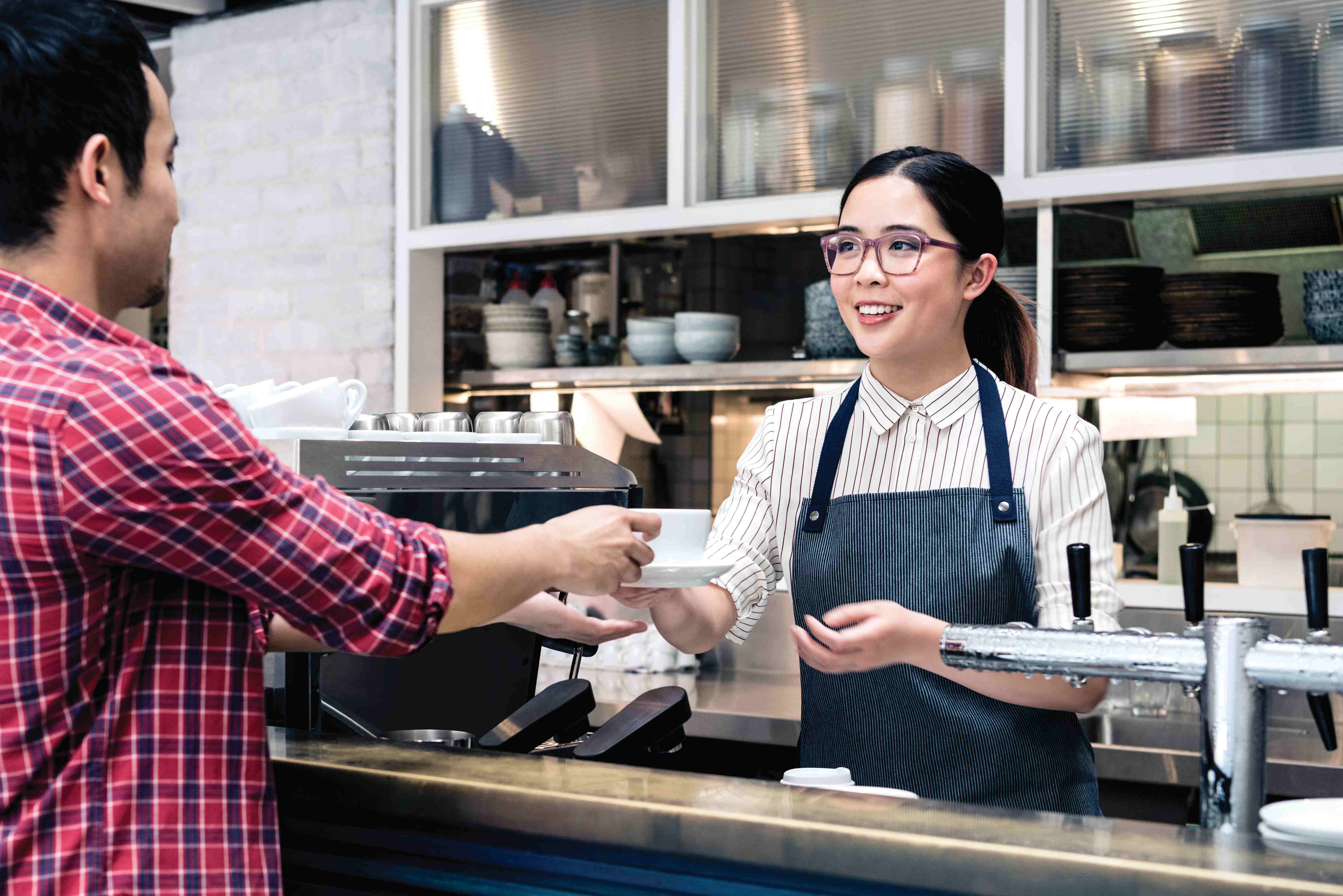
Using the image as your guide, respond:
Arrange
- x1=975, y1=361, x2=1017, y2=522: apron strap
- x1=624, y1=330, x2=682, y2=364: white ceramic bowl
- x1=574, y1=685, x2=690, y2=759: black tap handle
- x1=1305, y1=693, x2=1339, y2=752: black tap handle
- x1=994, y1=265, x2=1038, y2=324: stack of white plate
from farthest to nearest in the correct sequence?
x1=624, y1=330, x2=682, y2=364: white ceramic bowl
x1=994, y1=265, x2=1038, y2=324: stack of white plate
x1=975, y1=361, x2=1017, y2=522: apron strap
x1=574, y1=685, x2=690, y2=759: black tap handle
x1=1305, y1=693, x2=1339, y2=752: black tap handle

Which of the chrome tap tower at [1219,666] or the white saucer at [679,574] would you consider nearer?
the chrome tap tower at [1219,666]

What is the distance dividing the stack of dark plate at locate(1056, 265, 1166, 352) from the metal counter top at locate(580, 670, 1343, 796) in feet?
2.85

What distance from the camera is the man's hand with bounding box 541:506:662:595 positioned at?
3.58ft

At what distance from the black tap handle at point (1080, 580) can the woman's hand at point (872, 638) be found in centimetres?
17

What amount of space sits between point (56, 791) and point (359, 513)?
0.27 meters

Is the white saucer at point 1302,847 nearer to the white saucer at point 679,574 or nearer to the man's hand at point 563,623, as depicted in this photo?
the white saucer at point 679,574

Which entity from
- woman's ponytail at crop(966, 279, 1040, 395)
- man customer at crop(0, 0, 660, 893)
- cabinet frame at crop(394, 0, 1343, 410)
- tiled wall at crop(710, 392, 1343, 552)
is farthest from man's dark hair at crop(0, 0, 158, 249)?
tiled wall at crop(710, 392, 1343, 552)

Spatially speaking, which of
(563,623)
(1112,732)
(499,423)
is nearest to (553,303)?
(1112,732)

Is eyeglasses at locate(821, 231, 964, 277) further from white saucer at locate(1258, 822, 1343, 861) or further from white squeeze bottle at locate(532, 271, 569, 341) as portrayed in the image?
white squeeze bottle at locate(532, 271, 569, 341)

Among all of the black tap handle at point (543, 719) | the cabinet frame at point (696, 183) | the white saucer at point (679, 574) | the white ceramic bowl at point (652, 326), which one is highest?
the cabinet frame at point (696, 183)

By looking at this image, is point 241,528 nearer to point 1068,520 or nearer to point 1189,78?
point 1068,520

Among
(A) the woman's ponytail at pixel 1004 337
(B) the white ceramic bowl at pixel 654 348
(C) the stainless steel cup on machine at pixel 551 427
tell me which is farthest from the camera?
(B) the white ceramic bowl at pixel 654 348

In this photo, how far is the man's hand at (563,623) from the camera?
57.7 inches

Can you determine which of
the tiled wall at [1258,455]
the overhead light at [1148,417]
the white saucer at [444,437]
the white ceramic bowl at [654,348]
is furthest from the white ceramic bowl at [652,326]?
the white saucer at [444,437]
